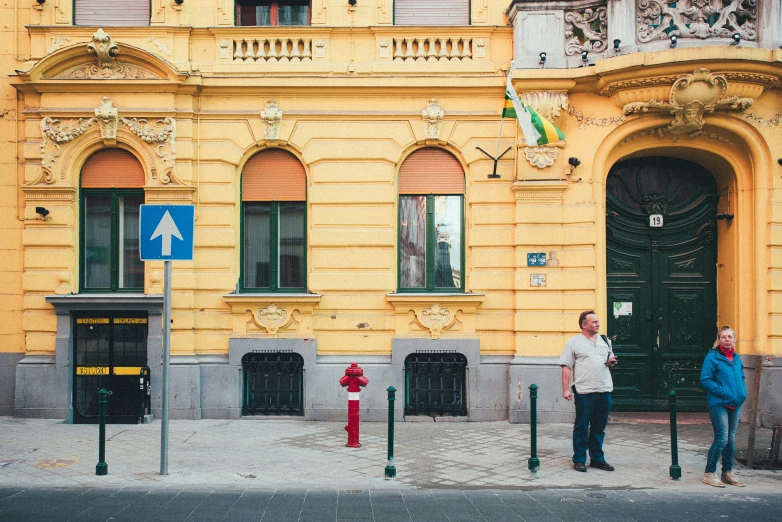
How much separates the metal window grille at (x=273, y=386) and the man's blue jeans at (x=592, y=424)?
517 centimetres

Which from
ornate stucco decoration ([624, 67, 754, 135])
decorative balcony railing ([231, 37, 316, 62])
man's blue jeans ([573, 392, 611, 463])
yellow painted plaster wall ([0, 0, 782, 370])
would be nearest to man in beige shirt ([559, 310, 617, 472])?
man's blue jeans ([573, 392, 611, 463])

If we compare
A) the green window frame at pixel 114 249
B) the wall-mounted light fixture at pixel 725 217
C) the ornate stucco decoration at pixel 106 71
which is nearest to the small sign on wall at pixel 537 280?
the wall-mounted light fixture at pixel 725 217

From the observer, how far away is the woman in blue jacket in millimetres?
8430

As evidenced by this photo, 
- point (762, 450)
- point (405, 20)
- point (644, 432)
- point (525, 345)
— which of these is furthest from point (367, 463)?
point (405, 20)

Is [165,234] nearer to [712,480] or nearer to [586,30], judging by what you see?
[712,480]

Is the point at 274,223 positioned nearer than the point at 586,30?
No

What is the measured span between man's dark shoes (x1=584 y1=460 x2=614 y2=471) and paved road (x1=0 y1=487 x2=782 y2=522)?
0.81 m

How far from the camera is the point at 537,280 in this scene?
12.3m

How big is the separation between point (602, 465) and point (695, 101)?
6.15 m

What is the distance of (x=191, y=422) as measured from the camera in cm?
1207

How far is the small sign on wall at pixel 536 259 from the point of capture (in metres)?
12.3

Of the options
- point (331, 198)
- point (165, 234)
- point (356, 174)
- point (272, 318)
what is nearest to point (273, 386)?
point (272, 318)

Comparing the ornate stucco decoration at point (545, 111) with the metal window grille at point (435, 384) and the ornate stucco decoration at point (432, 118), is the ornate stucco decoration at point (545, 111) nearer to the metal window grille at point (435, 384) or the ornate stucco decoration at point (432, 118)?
the ornate stucco decoration at point (432, 118)

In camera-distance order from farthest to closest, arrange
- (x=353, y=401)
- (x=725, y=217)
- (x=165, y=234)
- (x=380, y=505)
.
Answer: (x=725, y=217) → (x=353, y=401) → (x=165, y=234) → (x=380, y=505)
